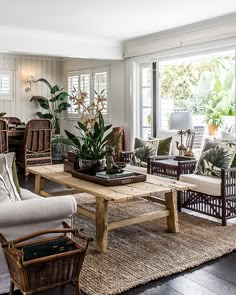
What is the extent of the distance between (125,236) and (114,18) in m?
3.35

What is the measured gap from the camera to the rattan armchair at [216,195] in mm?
3996

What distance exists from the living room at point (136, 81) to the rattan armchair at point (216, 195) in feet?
0.07

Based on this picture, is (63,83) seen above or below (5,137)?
above

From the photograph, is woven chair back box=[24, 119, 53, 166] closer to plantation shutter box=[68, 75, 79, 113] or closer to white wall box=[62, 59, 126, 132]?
white wall box=[62, 59, 126, 132]

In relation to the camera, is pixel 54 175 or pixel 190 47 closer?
pixel 54 175

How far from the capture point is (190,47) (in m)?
6.17

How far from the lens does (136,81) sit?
24.4 ft

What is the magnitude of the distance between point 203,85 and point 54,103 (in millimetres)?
3776

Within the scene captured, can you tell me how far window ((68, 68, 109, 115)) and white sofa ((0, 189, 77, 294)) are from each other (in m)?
5.70

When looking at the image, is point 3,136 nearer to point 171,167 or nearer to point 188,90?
point 171,167

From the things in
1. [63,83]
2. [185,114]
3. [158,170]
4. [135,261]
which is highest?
[63,83]

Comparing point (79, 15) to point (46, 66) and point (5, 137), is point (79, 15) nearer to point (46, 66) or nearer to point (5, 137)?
point (5, 137)

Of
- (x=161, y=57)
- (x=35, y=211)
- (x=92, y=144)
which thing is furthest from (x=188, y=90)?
(x=35, y=211)

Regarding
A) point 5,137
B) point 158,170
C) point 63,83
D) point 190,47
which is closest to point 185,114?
point 158,170
